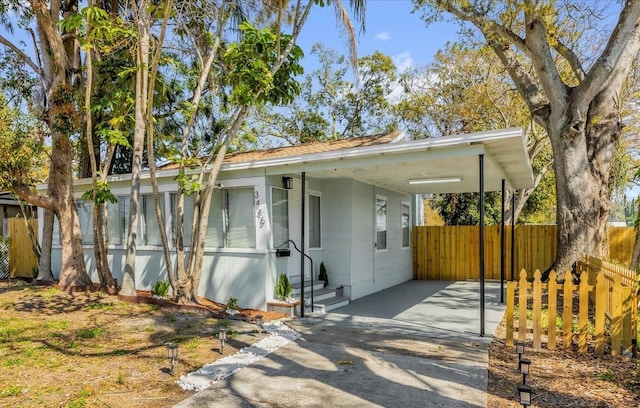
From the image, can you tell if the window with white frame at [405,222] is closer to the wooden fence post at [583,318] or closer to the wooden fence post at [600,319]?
the wooden fence post at [583,318]

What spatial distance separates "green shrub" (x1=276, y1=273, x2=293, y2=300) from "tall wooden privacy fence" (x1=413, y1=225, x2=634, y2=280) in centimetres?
658

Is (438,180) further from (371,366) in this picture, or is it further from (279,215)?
(371,366)

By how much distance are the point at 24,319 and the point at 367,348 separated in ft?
18.2

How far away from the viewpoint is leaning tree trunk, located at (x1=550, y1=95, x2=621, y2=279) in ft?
30.7

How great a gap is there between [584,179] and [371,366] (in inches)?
285

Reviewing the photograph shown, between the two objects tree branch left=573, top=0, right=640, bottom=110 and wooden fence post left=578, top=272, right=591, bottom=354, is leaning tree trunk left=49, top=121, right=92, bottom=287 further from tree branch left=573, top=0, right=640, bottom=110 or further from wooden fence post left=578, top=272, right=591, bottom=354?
tree branch left=573, top=0, right=640, bottom=110

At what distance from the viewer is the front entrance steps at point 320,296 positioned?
7960 millimetres

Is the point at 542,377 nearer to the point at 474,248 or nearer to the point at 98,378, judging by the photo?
the point at 98,378

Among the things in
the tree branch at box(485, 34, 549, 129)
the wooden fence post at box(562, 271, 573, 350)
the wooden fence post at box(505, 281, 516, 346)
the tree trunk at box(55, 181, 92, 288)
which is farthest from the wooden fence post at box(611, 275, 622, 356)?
the tree trunk at box(55, 181, 92, 288)

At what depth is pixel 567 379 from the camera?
4422 millimetres

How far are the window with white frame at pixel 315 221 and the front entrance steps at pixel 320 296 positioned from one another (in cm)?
83

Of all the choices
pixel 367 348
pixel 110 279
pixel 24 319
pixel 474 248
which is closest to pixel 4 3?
pixel 110 279


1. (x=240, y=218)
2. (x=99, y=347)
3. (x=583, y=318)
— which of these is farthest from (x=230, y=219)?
(x=583, y=318)

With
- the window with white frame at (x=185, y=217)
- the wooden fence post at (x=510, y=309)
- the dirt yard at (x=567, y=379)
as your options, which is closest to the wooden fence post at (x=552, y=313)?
the dirt yard at (x=567, y=379)
